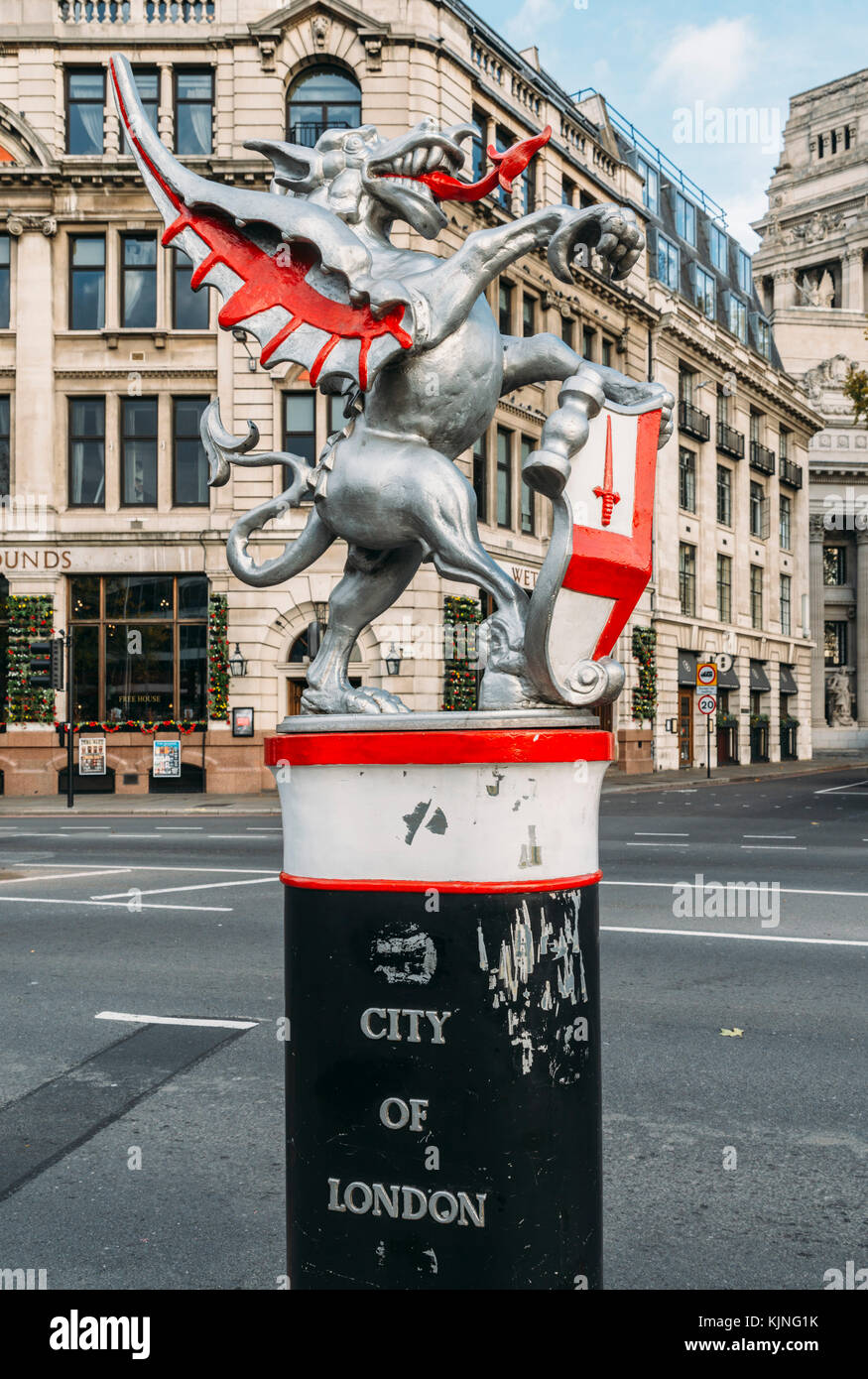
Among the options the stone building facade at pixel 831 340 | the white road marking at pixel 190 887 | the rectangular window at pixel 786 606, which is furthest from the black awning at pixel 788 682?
the white road marking at pixel 190 887

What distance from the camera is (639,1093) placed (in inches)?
190

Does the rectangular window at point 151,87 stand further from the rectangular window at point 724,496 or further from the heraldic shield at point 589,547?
the heraldic shield at point 589,547

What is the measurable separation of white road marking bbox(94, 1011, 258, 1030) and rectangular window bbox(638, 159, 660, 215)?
39.1 m

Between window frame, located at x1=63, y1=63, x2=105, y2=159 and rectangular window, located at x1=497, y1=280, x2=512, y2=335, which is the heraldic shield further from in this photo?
rectangular window, located at x1=497, y1=280, x2=512, y2=335

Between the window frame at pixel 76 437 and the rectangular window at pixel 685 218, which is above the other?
the rectangular window at pixel 685 218

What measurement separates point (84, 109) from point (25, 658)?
13.0m

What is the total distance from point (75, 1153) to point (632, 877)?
7.92 m

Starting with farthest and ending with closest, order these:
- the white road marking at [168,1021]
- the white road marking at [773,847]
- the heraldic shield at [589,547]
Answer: the white road marking at [773,847] → the white road marking at [168,1021] → the heraldic shield at [589,547]

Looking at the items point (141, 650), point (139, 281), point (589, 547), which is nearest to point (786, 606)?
point (141, 650)

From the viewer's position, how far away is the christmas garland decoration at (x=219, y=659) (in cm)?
2611

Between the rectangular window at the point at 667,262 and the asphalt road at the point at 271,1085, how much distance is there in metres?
33.6

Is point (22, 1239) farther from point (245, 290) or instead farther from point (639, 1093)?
point (245, 290)

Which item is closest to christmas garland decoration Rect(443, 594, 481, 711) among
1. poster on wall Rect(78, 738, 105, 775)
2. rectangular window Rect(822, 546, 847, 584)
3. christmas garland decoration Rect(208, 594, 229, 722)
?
christmas garland decoration Rect(208, 594, 229, 722)

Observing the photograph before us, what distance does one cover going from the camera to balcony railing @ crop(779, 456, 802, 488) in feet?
162
